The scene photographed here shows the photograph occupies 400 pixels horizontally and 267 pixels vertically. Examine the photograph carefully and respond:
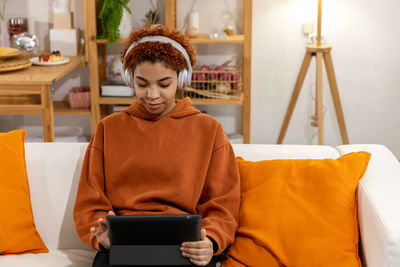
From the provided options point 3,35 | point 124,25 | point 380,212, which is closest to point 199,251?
point 380,212

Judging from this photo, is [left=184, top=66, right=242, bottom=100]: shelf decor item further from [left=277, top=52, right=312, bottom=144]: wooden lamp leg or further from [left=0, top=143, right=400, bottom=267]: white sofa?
[left=0, top=143, right=400, bottom=267]: white sofa

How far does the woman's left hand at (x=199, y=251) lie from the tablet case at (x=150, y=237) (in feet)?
0.05

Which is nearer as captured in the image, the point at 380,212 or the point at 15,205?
the point at 380,212

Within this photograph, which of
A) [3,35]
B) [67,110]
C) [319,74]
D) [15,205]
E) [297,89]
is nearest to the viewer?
[15,205]

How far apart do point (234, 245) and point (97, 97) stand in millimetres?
2098

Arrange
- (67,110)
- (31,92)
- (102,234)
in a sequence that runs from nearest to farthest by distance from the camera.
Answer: (102,234)
(31,92)
(67,110)

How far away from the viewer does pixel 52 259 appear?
1.74 meters

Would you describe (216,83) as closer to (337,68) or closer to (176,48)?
(337,68)

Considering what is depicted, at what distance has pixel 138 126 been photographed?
174 centimetres

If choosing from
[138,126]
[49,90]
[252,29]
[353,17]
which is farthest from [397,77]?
[138,126]

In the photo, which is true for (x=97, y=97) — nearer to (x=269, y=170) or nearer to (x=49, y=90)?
(x=49, y=90)

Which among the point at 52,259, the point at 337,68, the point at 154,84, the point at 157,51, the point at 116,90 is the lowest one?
the point at 52,259

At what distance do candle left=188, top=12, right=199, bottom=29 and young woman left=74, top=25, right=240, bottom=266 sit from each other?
6.02ft

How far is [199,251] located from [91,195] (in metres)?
0.40
